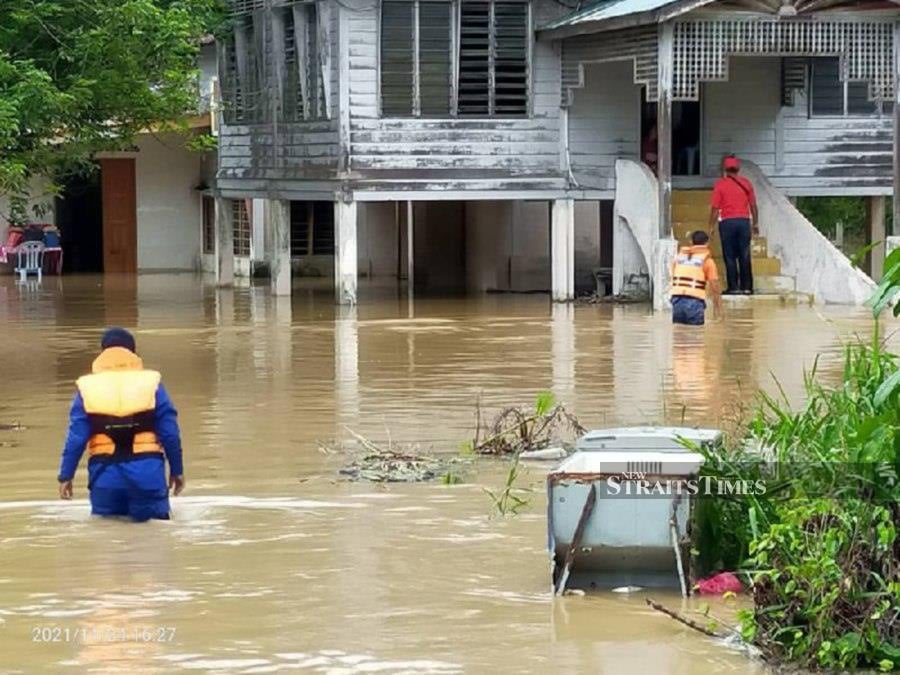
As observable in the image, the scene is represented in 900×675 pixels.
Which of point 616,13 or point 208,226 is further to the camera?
point 208,226

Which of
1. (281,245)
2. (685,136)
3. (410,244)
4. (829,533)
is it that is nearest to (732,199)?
(685,136)

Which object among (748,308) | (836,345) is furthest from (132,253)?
(836,345)

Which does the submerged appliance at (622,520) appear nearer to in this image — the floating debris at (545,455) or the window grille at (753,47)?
the floating debris at (545,455)

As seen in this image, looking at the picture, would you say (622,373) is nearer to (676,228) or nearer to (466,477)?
(466,477)

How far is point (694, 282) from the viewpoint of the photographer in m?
22.8

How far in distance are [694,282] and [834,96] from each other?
30.0 feet

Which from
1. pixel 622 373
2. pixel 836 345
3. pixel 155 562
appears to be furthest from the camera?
pixel 836 345

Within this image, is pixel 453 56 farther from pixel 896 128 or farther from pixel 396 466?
pixel 396 466

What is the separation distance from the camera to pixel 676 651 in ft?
27.9

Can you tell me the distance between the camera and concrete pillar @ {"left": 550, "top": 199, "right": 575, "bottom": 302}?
1130 inches

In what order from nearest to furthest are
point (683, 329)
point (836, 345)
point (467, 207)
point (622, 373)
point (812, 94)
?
1. point (622, 373)
2. point (836, 345)
3. point (683, 329)
4. point (812, 94)
5. point (467, 207)

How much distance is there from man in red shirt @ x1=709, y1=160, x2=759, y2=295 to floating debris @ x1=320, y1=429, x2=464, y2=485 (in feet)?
43.4

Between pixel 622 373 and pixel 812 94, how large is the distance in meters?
13.0

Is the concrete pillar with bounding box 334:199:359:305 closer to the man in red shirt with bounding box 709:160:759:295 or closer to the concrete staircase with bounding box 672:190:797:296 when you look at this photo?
the concrete staircase with bounding box 672:190:797:296
